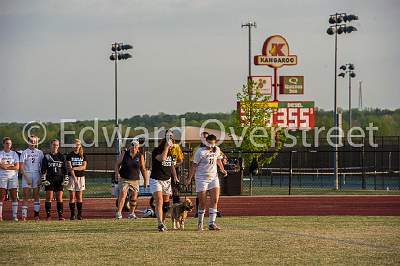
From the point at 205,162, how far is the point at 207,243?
298 cm

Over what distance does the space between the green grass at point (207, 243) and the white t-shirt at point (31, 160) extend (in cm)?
166

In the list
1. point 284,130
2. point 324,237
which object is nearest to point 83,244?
point 324,237

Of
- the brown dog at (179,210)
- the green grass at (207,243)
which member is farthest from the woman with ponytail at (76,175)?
the brown dog at (179,210)

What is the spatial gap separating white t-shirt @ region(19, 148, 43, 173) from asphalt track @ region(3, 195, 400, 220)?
197 centimetres

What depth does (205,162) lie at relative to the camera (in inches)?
742

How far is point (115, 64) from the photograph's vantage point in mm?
50469

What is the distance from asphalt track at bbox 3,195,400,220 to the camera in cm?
2531

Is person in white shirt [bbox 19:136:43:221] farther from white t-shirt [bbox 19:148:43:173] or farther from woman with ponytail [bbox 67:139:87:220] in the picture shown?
woman with ponytail [bbox 67:139:87:220]

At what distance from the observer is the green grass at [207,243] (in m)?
14.1

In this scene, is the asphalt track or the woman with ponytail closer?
the woman with ponytail

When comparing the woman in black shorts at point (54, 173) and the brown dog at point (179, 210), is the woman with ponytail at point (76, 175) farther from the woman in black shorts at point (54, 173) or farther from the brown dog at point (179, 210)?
the brown dog at point (179, 210)

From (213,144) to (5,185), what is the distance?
6257 mm

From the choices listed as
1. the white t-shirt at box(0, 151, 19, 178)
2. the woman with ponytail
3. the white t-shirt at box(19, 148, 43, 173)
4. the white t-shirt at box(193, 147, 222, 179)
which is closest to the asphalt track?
the woman with ponytail

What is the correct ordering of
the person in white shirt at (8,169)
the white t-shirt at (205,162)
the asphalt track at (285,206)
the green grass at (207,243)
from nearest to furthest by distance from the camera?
the green grass at (207,243), the white t-shirt at (205,162), the person in white shirt at (8,169), the asphalt track at (285,206)
